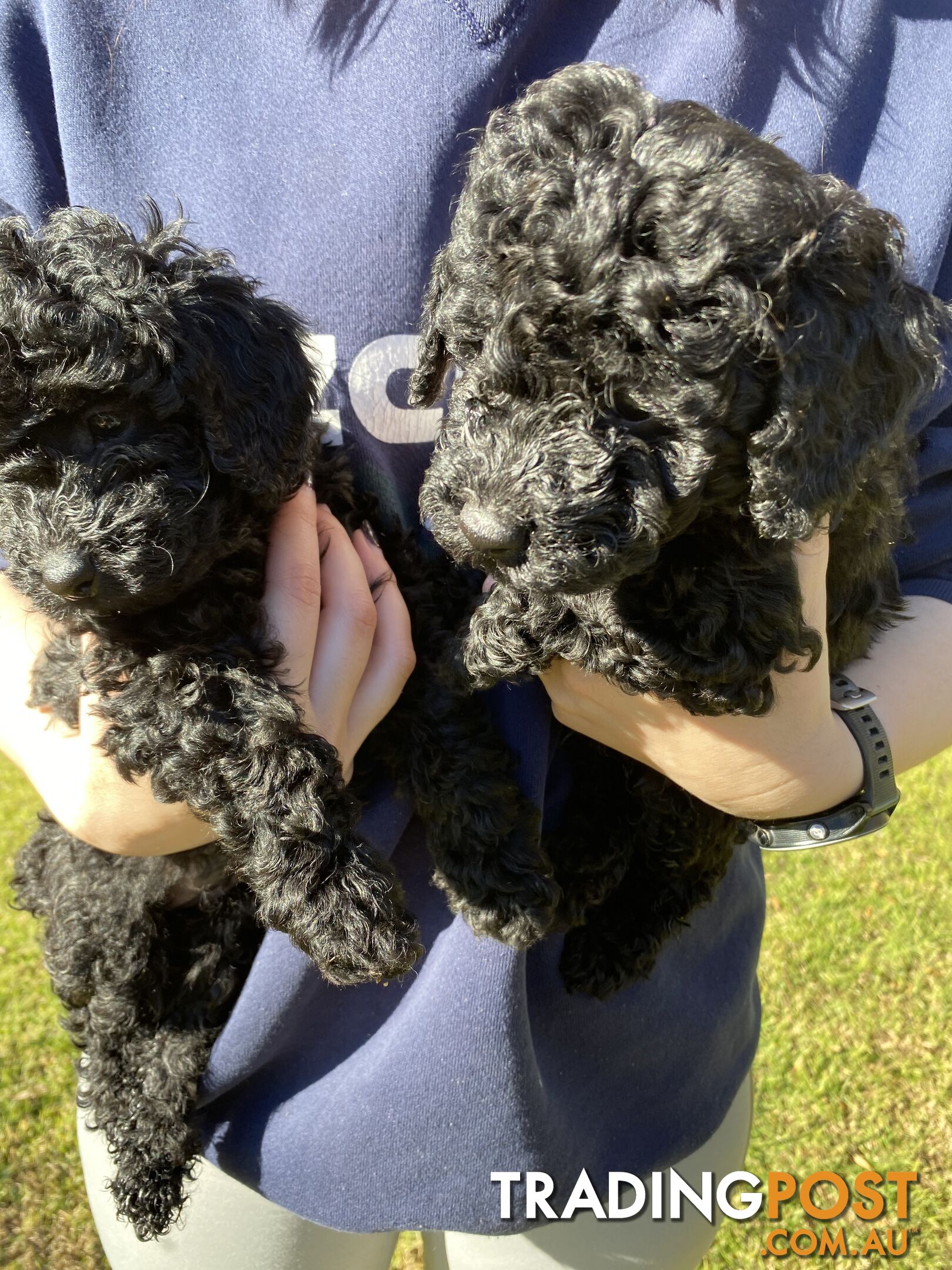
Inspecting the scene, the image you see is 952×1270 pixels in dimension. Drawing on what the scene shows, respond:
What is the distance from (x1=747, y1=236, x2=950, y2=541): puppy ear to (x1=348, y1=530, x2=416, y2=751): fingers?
94 centimetres

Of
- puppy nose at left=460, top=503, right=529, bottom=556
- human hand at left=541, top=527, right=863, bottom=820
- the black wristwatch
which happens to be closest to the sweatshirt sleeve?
puppy nose at left=460, top=503, right=529, bottom=556

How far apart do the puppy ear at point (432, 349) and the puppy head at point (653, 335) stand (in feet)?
0.31

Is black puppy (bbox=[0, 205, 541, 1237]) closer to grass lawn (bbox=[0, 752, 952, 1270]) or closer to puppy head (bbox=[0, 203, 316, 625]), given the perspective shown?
puppy head (bbox=[0, 203, 316, 625])

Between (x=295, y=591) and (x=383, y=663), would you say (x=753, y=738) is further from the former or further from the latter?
(x=295, y=591)

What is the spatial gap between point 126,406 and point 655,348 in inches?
45.2

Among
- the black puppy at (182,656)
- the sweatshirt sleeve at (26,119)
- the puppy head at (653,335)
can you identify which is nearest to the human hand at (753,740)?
the black puppy at (182,656)

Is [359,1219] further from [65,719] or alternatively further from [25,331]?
[25,331]

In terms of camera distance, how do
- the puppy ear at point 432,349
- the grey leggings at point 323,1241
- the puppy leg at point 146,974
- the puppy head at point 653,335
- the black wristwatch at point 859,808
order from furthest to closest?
the puppy leg at point 146,974 → the grey leggings at point 323,1241 → the black wristwatch at point 859,808 → the puppy ear at point 432,349 → the puppy head at point 653,335

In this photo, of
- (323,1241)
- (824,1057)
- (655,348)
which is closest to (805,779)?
(655,348)

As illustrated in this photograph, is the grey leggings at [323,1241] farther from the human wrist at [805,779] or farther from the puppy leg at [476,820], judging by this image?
the human wrist at [805,779]

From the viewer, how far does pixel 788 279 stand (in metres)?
1.41

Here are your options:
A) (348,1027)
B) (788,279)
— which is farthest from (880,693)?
(348,1027)

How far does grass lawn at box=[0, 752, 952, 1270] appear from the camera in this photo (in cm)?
385

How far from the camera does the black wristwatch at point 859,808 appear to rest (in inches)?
80.7
